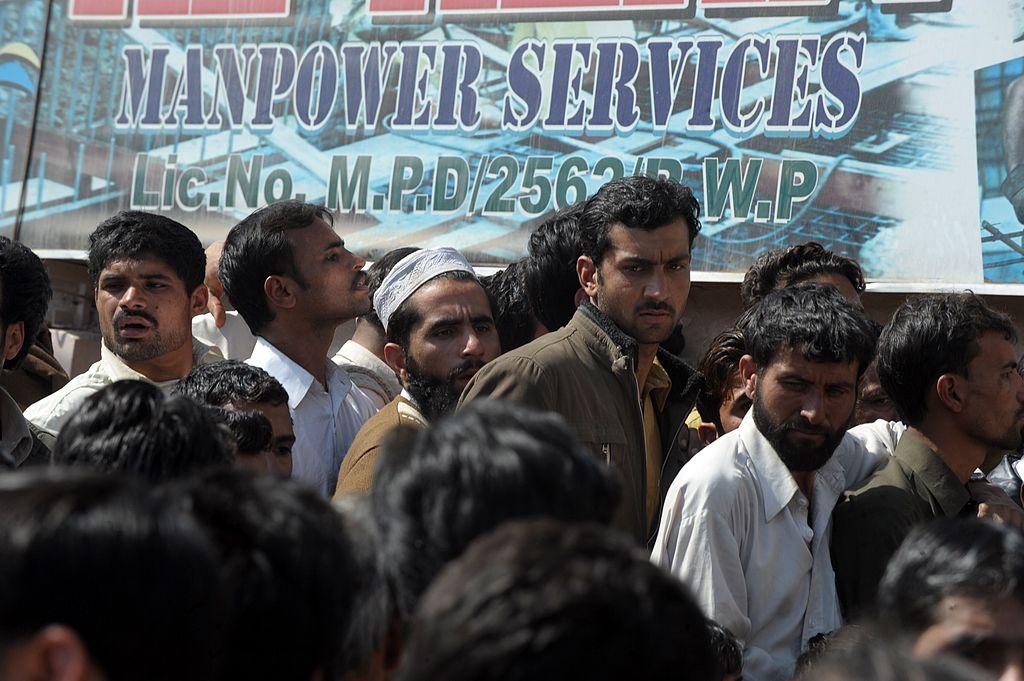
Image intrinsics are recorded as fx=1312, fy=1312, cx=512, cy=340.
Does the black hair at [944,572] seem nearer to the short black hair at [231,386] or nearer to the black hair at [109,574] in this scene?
the black hair at [109,574]

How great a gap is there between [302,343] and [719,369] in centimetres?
148

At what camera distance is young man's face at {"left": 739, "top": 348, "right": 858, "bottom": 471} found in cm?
352

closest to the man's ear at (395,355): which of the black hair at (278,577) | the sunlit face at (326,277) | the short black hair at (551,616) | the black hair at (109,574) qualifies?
the sunlit face at (326,277)

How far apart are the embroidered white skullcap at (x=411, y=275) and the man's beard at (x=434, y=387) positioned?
9.8 inches

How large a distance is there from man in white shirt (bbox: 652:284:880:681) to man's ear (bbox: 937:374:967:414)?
323mm

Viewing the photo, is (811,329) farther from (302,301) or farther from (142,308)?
(142,308)

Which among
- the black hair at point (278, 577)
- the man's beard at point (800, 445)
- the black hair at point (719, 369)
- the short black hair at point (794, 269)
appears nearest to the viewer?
the black hair at point (278, 577)

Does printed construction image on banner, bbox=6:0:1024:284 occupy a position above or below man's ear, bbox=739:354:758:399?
above

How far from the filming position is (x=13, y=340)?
4023 mm

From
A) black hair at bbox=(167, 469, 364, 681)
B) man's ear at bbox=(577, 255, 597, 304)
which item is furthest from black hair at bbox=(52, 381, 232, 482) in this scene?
man's ear at bbox=(577, 255, 597, 304)

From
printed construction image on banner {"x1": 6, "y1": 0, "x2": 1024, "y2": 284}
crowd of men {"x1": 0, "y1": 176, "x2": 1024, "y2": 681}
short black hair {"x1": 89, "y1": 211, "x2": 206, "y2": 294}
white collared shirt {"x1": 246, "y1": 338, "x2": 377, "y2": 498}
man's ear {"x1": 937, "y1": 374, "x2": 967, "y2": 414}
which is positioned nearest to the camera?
crowd of men {"x1": 0, "y1": 176, "x2": 1024, "y2": 681}

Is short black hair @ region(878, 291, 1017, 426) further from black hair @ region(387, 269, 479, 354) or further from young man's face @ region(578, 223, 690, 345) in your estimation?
black hair @ region(387, 269, 479, 354)

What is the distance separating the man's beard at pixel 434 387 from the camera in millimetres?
4094

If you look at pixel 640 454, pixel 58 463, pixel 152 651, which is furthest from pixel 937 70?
pixel 152 651
